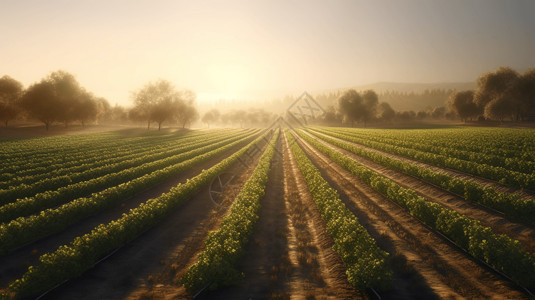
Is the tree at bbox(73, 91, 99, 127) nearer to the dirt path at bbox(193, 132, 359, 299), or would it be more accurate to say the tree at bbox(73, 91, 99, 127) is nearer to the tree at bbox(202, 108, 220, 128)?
the dirt path at bbox(193, 132, 359, 299)

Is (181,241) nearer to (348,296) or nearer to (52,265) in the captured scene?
(52,265)

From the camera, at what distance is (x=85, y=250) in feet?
30.9

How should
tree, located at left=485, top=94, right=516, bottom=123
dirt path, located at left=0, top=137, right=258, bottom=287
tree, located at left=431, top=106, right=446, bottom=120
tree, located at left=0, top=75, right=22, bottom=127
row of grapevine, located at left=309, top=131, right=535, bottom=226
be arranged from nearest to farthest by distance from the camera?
dirt path, located at left=0, top=137, right=258, bottom=287
row of grapevine, located at left=309, top=131, right=535, bottom=226
tree, located at left=0, top=75, right=22, bottom=127
tree, located at left=485, top=94, right=516, bottom=123
tree, located at left=431, top=106, right=446, bottom=120

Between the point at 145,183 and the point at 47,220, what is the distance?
25.6 ft

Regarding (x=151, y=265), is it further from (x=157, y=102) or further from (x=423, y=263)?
(x=157, y=102)

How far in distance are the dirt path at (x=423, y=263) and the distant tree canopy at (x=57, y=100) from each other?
271 feet

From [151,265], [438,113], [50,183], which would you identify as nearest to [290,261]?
[151,265]

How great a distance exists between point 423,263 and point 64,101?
Result: 88.4 m

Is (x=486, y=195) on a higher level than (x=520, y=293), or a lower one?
higher

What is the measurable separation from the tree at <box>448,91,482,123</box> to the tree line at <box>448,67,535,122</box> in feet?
17.0

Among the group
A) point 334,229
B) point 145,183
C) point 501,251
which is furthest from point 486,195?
point 145,183

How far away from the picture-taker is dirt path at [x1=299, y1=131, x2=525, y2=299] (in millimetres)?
8117

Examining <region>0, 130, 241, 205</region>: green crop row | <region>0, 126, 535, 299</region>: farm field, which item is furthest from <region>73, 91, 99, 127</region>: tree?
<region>0, 126, 535, 299</region>: farm field

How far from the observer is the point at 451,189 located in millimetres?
16922
